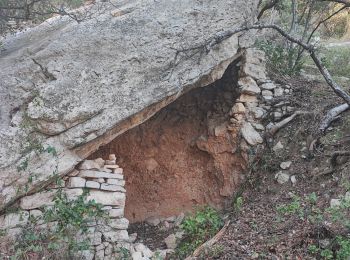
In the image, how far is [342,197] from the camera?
4.38 metres

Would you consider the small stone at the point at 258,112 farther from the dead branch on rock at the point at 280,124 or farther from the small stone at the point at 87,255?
the small stone at the point at 87,255

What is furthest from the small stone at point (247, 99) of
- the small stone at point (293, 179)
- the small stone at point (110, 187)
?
the small stone at point (110, 187)

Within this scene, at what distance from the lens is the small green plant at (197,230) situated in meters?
4.95

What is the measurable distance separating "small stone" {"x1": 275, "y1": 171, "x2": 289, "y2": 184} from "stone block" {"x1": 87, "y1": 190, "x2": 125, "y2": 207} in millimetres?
2038

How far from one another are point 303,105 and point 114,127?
9.45 feet

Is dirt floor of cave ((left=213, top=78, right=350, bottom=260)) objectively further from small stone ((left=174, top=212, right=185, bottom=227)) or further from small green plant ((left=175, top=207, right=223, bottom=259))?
small stone ((left=174, top=212, right=185, bottom=227))

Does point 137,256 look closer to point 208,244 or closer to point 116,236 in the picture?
point 116,236

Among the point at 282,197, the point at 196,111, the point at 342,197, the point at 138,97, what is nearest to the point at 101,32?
the point at 138,97

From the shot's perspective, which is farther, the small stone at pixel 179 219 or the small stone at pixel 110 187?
the small stone at pixel 179 219

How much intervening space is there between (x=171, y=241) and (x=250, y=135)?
6.07 feet

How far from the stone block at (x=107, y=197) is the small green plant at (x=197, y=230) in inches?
35.9

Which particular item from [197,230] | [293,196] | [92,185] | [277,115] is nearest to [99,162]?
[92,185]

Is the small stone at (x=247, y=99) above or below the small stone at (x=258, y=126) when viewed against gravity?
above

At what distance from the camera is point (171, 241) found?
5.40 metres
